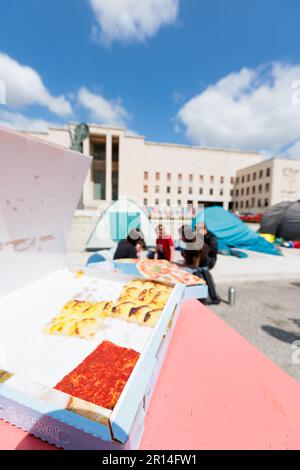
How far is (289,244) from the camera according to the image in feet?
29.6

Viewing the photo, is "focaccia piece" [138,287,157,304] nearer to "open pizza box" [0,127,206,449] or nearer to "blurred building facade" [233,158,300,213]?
"open pizza box" [0,127,206,449]

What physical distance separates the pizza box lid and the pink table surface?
2.21ft

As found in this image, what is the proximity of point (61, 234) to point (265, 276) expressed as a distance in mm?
5390

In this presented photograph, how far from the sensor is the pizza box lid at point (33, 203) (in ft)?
2.82

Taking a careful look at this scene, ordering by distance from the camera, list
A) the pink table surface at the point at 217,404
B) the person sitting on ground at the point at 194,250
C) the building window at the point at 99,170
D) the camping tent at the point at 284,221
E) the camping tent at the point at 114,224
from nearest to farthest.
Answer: the pink table surface at the point at 217,404, the person sitting on ground at the point at 194,250, the camping tent at the point at 114,224, the camping tent at the point at 284,221, the building window at the point at 99,170

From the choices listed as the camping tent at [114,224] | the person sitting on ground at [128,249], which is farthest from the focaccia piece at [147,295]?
the camping tent at [114,224]

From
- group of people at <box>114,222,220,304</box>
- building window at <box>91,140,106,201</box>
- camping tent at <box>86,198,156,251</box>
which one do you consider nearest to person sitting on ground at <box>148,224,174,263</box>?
group of people at <box>114,222,220,304</box>

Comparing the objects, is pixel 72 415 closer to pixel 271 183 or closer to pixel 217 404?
pixel 217 404

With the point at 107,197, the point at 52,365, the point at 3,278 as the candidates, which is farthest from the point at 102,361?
the point at 107,197

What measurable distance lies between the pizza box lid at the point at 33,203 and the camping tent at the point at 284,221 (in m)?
11.1

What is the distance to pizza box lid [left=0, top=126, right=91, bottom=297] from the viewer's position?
860 millimetres

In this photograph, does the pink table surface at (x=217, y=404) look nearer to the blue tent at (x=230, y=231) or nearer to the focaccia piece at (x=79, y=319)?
the focaccia piece at (x=79, y=319)

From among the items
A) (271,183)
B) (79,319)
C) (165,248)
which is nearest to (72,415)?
(79,319)

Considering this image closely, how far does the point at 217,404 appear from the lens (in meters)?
0.70
